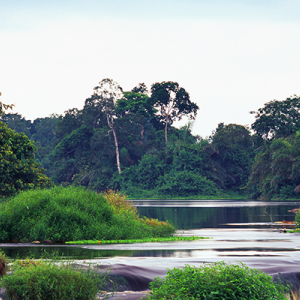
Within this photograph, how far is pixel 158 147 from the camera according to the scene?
353 ft

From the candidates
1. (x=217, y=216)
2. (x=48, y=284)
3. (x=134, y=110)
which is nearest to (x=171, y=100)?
(x=134, y=110)

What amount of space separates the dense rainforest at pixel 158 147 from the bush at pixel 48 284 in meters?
79.2

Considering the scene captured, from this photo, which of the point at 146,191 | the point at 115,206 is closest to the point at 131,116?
the point at 146,191

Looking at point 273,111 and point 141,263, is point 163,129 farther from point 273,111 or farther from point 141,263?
point 141,263

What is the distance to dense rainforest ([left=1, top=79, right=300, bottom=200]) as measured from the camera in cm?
9450

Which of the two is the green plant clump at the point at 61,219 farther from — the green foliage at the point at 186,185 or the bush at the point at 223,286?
the green foliage at the point at 186,185

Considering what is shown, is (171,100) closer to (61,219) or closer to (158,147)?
(158,147)

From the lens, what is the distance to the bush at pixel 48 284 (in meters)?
10.7

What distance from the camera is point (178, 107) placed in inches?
4205

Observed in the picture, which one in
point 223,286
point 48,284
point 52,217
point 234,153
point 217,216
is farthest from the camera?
point 234,153

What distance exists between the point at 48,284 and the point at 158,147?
9713cm

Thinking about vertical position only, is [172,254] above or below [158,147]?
below

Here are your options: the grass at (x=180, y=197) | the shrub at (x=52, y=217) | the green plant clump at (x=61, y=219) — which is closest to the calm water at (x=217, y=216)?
the green plant clump at (x=61, y=219)

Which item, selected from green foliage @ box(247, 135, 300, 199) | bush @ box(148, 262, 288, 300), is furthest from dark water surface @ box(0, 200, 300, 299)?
green foliage @ box(247, 135, 300, 199)
